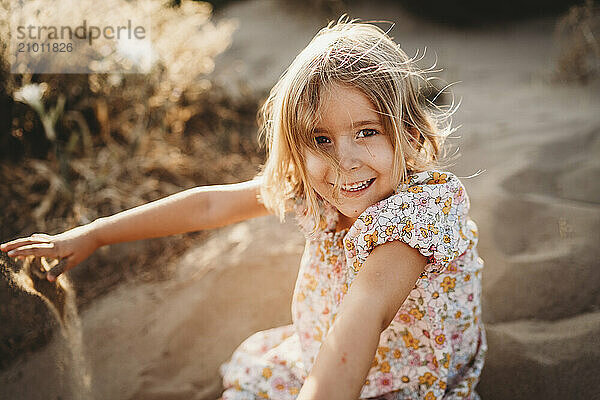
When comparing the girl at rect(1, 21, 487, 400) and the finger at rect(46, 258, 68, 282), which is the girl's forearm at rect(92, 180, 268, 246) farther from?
the finger at rect(46, 258, 68, 282)

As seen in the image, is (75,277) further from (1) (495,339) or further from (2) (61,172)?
(1) (495,339)

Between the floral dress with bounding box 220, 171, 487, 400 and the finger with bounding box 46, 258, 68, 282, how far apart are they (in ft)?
1.69

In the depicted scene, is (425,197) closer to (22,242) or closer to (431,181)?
(431,181)

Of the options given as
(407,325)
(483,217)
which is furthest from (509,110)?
(407,325)

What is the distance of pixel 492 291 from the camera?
1.90 metres

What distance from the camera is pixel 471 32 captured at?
451cm

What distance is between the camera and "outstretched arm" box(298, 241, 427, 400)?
3.23 feet

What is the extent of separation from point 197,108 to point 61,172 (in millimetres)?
1074

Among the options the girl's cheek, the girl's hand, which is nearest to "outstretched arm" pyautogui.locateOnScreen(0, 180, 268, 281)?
the girl's hand

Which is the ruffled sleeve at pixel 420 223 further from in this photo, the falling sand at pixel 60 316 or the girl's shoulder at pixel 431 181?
the falling sand at pixel 60 316

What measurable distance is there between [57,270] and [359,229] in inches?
29.1

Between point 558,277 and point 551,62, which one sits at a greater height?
point 551,62

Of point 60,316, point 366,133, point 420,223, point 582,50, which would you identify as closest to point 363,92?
point 366,133

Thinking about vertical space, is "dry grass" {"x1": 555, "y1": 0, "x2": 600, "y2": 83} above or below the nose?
above
